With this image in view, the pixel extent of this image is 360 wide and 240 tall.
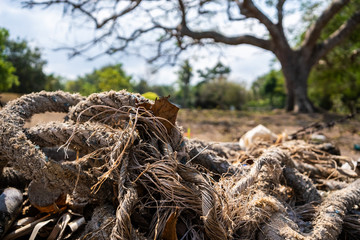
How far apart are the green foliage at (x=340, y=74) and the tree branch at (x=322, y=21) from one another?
323 cm

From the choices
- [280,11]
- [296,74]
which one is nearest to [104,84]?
[280,11]

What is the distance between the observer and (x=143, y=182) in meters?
1.22

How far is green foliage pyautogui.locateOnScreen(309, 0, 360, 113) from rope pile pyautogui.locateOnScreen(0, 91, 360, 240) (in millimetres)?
14905

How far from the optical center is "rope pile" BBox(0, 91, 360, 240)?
3.84ft

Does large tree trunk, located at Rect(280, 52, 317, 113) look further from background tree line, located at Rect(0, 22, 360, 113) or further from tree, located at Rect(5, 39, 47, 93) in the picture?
tree, located at Rect(5, 39, 47, 93)

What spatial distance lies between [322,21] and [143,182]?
502 inches

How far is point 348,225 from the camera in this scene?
1550mm

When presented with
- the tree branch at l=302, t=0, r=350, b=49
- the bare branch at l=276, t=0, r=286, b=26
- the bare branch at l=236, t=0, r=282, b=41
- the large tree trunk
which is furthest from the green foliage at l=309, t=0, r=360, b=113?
the bare branch at l=236, t=0, r=282, b=41

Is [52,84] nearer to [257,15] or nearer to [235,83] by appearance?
[257,15]

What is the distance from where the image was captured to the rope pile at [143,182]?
1171mm

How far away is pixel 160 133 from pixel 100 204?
0.49 meters

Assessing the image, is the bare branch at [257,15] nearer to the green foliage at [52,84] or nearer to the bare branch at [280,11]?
the bare branch at [280,11]

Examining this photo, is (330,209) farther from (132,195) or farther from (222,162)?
(132,195)

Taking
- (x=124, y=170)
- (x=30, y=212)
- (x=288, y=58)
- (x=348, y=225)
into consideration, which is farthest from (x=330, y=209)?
(x=288, y=58)
